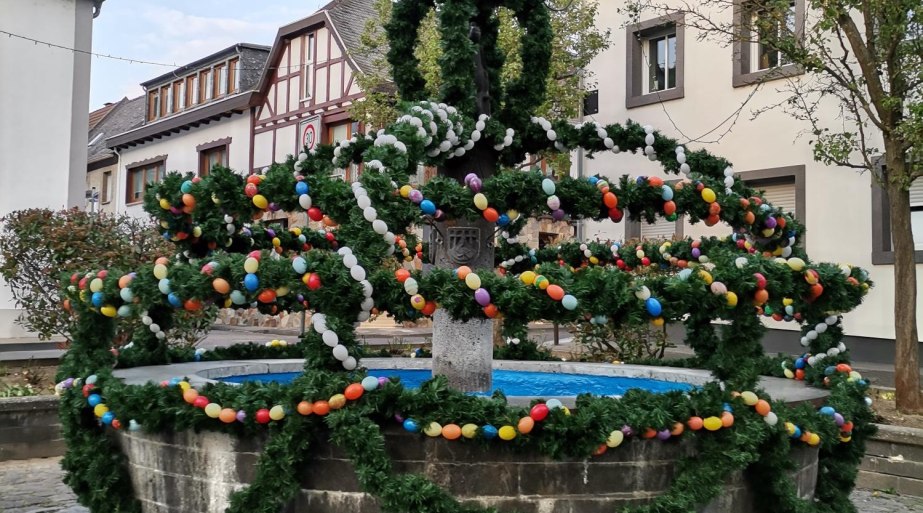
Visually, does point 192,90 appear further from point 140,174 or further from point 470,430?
point 470,430

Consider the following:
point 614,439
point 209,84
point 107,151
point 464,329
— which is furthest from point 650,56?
point 107,151

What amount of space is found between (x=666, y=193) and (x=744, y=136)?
11982 millimetres

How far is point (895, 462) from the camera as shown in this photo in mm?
7406

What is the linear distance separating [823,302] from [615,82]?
46.4ft

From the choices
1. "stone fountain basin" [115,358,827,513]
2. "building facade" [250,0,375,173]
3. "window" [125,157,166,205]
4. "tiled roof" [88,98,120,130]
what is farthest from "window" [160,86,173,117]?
"stone fountain basin" [115,358,827,513]

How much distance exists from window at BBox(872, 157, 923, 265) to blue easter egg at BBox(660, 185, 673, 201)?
10.5 m

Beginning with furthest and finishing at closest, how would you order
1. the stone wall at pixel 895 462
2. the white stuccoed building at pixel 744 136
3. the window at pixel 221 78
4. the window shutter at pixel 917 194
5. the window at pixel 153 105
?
the window at pixel 153 105 → the window at pixel 221 78 → the white stuccoed building at pixel 744 136 → the window shutter at pixel 917 194 → the stone wall at pixel 895 462

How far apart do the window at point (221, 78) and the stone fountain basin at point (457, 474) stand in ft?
90.9

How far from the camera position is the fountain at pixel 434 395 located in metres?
4.00

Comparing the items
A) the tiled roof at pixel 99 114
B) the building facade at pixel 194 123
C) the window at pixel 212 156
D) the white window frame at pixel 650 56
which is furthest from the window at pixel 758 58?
the tiled roof at pixel 99 114

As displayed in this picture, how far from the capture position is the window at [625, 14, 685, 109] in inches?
675

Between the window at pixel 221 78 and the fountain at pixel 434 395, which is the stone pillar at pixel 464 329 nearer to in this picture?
the fountain at pixel 434 395

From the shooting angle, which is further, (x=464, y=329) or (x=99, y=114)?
(x=99, y=114)

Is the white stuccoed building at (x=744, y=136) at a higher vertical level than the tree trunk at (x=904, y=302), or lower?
higher
